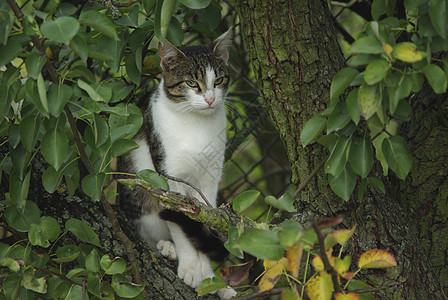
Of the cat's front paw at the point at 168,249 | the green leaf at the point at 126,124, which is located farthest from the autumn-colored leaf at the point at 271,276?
the cat's front paw at the point at 168,249

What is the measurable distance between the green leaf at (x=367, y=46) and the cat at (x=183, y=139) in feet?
3.07

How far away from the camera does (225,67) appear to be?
204 cm

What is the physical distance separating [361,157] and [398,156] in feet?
0.25

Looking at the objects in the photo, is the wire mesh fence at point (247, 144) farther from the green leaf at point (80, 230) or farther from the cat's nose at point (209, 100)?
the green leaf at point (80, 230)

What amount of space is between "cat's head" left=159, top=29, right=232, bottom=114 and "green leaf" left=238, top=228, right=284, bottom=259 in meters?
0.96

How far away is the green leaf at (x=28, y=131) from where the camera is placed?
1065mm

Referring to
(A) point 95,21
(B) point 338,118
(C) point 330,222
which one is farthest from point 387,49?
(A) point 95,21

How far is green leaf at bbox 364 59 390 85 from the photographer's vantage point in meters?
0.96

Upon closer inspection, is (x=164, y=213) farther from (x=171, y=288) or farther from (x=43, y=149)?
(x=43, y=149)

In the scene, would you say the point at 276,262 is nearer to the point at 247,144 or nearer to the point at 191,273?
the point at 191,273

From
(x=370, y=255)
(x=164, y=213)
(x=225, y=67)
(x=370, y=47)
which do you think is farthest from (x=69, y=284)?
(x=225, y=67)

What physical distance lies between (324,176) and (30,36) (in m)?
0.82

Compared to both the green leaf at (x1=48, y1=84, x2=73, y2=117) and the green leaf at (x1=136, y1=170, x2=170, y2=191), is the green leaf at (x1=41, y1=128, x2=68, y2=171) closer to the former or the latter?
the green leaf at (x1=48, y1=84, x2=73, y2=117)

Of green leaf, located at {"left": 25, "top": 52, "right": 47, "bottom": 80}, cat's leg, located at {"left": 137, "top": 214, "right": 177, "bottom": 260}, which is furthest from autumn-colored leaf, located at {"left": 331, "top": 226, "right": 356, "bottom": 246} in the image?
cat's leg, located at {"left": 137, "top": 214, "right": 177, "bottom": 260}
